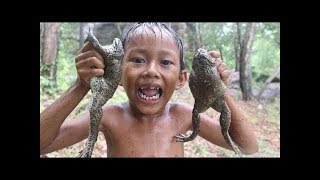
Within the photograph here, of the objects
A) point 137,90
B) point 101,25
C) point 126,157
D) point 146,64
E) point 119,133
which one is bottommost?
point 126,157

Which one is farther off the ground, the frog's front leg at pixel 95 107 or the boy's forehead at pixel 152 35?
the boy's forehead at pixel 152 35

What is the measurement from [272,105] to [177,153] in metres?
7.58

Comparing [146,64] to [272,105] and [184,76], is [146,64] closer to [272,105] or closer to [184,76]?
[184,76]

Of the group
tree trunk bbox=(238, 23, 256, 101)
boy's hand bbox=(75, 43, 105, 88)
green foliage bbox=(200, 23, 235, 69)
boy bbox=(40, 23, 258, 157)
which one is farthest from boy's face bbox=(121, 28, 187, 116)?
green foliage bbox=(200, 23, 235, 69)

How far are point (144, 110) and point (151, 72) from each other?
0.76 feet

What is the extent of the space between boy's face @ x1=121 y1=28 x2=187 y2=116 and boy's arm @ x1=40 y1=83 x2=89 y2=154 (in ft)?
0.91

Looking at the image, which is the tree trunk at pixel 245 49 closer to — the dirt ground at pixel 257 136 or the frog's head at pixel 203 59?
the dirt ground at pixel 257 136

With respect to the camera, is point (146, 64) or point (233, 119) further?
point (233, 119)

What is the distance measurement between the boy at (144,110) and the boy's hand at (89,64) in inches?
0.5

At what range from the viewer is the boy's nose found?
6.08 feet

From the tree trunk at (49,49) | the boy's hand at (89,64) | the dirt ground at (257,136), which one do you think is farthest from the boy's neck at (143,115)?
the tree trunk at (49,49)

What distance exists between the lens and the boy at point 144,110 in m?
1.83

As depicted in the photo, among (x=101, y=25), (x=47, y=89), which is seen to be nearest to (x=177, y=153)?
(x=47, y=89)

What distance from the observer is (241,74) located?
330 inches
